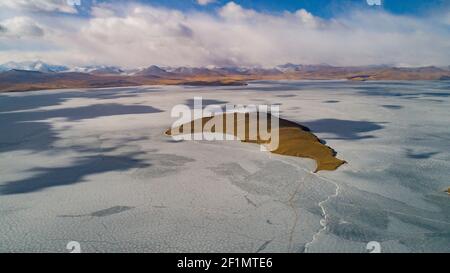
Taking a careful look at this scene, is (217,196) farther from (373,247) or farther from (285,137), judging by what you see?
(285,137)

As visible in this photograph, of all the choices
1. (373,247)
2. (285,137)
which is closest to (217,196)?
(373,247)

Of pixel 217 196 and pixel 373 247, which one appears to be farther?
pixel 217 196

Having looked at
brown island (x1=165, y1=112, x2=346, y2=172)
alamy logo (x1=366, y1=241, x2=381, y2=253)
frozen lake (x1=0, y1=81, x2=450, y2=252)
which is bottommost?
alamy logo (x1=366, y1=241, x2=381, y2=253)

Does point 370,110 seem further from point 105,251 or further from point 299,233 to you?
point 105,251

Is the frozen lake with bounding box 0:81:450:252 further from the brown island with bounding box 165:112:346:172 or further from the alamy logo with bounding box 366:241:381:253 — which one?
the brown island with bounding box 165:112:346:172

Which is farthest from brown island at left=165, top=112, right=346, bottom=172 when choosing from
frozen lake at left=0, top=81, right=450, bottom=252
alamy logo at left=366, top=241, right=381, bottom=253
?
alamy logo at left=366, top=241, right=381, bottom=253
